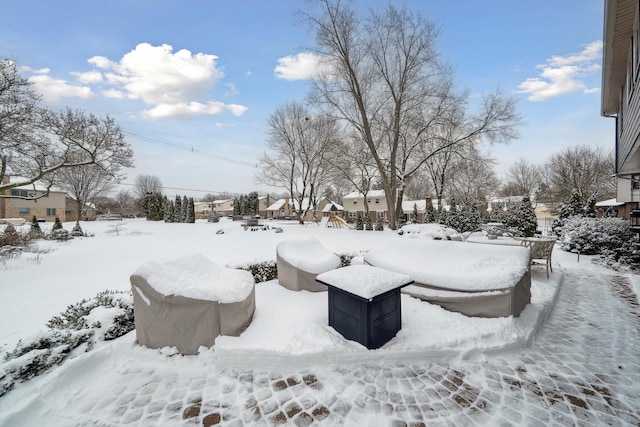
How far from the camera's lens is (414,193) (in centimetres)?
4331

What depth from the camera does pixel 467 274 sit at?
3.98 metres

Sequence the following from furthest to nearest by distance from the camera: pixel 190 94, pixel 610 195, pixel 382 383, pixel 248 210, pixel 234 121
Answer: pixel 248 210, pixel 610 195, pixel 234 121, pixel 190 94, pixel 382 383

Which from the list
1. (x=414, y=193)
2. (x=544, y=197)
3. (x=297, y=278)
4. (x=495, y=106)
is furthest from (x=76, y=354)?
(x=414, y=193)

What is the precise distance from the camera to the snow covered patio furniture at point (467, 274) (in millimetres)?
3654

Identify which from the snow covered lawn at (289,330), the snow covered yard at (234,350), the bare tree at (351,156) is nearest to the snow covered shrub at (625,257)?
the snow covered lawn at (289,330)

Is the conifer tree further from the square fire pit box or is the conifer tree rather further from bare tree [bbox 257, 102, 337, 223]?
the square fire pit box

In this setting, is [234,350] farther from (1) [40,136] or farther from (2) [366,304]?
(1) [40,136]

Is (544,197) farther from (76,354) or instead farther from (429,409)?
(76,354)

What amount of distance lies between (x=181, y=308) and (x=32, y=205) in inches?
1474

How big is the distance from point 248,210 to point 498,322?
3938cm

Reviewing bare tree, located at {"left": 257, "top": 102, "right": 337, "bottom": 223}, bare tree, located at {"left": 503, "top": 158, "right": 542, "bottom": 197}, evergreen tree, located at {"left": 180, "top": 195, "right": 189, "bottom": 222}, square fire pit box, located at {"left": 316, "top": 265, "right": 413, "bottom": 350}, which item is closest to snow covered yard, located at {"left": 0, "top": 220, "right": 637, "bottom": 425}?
square fire pit box, located at {"left": 316, "top": 265, "right": 413, "bottom": 350}

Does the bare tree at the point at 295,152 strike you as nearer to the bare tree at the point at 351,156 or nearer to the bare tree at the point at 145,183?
the bare tree at the point at 351,156

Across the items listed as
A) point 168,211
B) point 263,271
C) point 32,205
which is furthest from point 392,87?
point 32,205

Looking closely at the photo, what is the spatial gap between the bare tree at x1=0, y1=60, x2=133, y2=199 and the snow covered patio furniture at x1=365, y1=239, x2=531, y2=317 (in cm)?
1192
